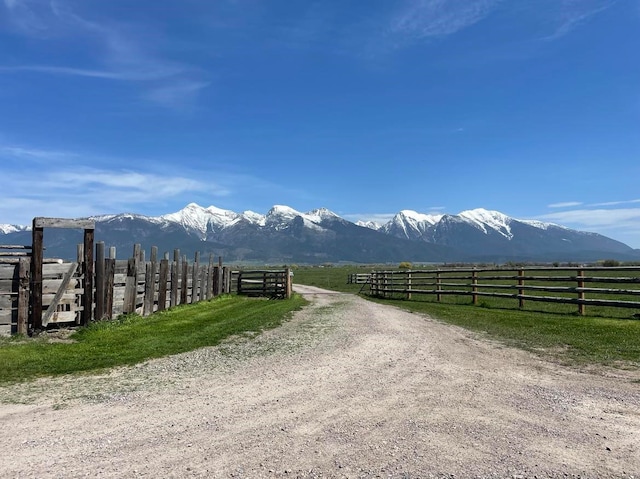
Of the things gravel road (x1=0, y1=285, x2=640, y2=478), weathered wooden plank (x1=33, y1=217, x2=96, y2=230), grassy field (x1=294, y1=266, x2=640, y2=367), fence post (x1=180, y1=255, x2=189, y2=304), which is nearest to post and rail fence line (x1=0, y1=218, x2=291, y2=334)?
weathered wooden plank (x1=33, y1=217, x2=96, y2=230)

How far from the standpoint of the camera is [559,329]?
46.5 feet

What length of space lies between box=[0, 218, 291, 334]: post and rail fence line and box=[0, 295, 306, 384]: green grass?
28.6 inches

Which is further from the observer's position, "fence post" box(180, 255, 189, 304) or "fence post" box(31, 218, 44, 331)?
"fence post" box(180, 255, 189, 304)

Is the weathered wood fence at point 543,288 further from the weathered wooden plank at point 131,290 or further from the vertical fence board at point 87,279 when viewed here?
the weathered wooden plank at point 131,290

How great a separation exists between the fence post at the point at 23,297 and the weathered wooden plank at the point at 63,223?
4.57ft

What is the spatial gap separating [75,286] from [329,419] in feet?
38.2

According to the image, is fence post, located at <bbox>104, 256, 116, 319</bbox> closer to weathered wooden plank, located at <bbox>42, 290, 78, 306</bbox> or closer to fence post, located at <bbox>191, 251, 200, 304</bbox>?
weathered wooden plank, located at <bbox>42, 290, 78, 306</bbox>

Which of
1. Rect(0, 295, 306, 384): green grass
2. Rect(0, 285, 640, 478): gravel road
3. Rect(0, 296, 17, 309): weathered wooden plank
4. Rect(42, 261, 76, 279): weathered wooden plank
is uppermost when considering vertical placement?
Rect(42, 261, 76, 279): weathered wooden plank

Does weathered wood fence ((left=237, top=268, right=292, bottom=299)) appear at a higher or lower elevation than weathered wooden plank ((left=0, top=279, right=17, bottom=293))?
lower

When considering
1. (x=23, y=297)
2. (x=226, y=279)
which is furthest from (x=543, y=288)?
(x=226, y=279)

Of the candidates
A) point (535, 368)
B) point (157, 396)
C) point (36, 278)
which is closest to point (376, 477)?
point (157, 396)

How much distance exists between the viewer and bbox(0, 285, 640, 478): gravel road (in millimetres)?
4660

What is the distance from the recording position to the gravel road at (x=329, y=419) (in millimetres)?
4660

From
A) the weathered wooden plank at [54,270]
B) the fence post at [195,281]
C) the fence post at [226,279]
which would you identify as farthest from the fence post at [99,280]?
the fence post at [226,279]
